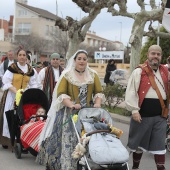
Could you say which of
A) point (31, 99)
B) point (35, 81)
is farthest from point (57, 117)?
point (35, 81)

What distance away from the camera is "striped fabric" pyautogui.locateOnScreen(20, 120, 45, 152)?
679 cm

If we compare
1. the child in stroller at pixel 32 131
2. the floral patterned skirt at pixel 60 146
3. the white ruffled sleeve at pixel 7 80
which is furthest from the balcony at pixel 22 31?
the floral patterned skirt at pixel 60 146

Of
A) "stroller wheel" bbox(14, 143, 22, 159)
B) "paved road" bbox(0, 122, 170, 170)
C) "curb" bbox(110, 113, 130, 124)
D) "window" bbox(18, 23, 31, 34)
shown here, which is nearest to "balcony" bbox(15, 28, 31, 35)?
"window" bbox(18, 23, 31, 34)

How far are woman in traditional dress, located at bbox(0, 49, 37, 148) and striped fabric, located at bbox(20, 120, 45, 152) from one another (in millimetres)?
949

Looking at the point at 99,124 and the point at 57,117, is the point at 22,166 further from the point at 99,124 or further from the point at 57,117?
the point at 99,124

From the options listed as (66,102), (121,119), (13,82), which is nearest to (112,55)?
(121,119)

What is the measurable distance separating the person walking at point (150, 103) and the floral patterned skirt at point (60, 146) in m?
0.88

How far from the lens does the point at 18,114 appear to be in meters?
7.27

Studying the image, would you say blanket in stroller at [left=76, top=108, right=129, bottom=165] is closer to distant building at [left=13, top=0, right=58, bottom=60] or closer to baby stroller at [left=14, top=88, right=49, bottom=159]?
baby stroller at [left=14, top=88, right=49, bottom=159]

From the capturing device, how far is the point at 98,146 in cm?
472

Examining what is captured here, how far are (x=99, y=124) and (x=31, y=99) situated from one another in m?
2.60

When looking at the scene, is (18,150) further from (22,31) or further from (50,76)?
(22,31)

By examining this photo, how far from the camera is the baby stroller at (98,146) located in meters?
4.65

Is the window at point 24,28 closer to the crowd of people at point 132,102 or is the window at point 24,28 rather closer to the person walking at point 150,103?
the crowd of people at point 132,102
